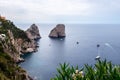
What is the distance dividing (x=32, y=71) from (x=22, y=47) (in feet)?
167

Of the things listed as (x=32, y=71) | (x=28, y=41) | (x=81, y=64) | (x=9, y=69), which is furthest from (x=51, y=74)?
(x=28, y=41)

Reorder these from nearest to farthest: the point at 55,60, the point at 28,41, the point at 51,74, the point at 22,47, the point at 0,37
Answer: the point at 0,37 < the point at 51,74 < the point at 55,60 < the point at 22,47 < the point at 28,41

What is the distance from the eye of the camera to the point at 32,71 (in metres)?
110

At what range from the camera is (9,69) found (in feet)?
240

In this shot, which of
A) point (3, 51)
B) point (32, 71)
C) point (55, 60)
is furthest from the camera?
point (55, 60)

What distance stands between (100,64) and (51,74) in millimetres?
85635

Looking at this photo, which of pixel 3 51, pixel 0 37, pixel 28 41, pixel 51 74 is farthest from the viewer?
pixel 28 41

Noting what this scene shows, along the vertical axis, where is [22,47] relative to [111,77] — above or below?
below

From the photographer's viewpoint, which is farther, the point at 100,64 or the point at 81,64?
the point at 81,64

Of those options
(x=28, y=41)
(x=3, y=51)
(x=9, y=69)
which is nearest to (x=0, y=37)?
(x=3, y=51)

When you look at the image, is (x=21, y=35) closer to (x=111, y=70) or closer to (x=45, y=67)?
(x=45, y=67)

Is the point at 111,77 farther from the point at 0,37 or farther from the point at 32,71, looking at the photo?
the point at 32,71

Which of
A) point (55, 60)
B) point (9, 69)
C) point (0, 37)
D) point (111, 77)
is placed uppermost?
point (111, 77)

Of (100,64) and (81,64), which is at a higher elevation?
(100,64)
